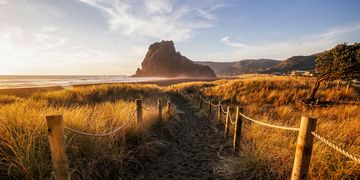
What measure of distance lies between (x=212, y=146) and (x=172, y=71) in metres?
120

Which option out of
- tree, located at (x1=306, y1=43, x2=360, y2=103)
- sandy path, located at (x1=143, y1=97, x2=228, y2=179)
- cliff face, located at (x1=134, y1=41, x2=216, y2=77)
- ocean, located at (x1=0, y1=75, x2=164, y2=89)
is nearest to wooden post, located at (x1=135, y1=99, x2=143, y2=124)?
sandy path, located at (x1=143, y1=97, x2=228, y2=179)

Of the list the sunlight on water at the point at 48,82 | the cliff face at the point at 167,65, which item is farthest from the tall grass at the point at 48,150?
the cliff face at the point at 167,65

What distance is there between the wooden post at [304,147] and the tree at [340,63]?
11.5 meters

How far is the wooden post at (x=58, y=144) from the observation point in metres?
2.16

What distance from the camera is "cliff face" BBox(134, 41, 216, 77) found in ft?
404

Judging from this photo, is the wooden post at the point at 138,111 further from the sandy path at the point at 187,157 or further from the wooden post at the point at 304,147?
the wooden post at the point at 304,147

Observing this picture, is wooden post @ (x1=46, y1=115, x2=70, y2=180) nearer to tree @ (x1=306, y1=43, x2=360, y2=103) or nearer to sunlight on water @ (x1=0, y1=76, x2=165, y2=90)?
tree @ (x1=306, y1=43, x2=360, y2=103)

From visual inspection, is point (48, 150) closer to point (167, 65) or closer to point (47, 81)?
point (47, 81)

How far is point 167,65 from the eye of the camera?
12650cm

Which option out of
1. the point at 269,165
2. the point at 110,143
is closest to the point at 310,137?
the point at 269,165


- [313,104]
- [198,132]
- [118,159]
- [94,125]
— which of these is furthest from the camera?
[313,104]

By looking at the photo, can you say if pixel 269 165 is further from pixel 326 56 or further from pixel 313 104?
pixel 326 56

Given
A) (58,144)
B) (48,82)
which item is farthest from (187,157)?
(48,82)

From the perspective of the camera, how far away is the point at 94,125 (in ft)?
15.2
